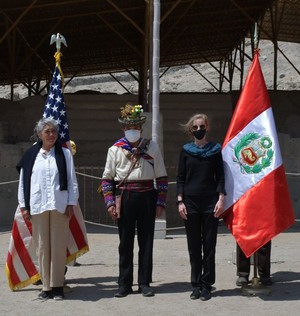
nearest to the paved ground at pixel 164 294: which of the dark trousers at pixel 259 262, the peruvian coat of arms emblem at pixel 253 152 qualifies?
the dark trousers at pixel 259 262

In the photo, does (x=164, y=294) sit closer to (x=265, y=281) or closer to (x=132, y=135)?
(x=265, y=281)

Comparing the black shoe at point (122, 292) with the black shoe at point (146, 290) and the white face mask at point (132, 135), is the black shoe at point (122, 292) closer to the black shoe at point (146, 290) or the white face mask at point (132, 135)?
the black shoe at point (146, 290)

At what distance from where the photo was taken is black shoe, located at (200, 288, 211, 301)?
5504 millimetres

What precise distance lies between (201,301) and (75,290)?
4.26 feet

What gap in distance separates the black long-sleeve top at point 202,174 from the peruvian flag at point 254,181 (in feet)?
0.59

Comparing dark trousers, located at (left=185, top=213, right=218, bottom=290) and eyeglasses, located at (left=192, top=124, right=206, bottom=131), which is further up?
eyeglasses, located at (left=192, top=124, right=206, bottom=131)

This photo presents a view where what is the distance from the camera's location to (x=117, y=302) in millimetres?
5500

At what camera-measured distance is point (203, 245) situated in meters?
5.63

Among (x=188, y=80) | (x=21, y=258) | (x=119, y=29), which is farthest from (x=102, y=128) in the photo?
(x=188, y=80)

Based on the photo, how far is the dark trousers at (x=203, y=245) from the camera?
219 inches

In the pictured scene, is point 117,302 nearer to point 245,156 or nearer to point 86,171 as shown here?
point 245,156

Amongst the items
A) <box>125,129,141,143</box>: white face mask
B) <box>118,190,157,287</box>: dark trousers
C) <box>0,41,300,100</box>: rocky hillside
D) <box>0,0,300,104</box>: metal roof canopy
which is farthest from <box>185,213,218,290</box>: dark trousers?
<box>0,41,300,100</box>: rocky hillside

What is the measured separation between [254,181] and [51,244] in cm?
193

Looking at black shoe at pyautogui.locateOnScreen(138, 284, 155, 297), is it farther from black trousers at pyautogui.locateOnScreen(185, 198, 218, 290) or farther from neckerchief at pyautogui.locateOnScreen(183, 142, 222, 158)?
neckerchief at pyautogui.locateOnScreen(183, 142, 222, 158)
